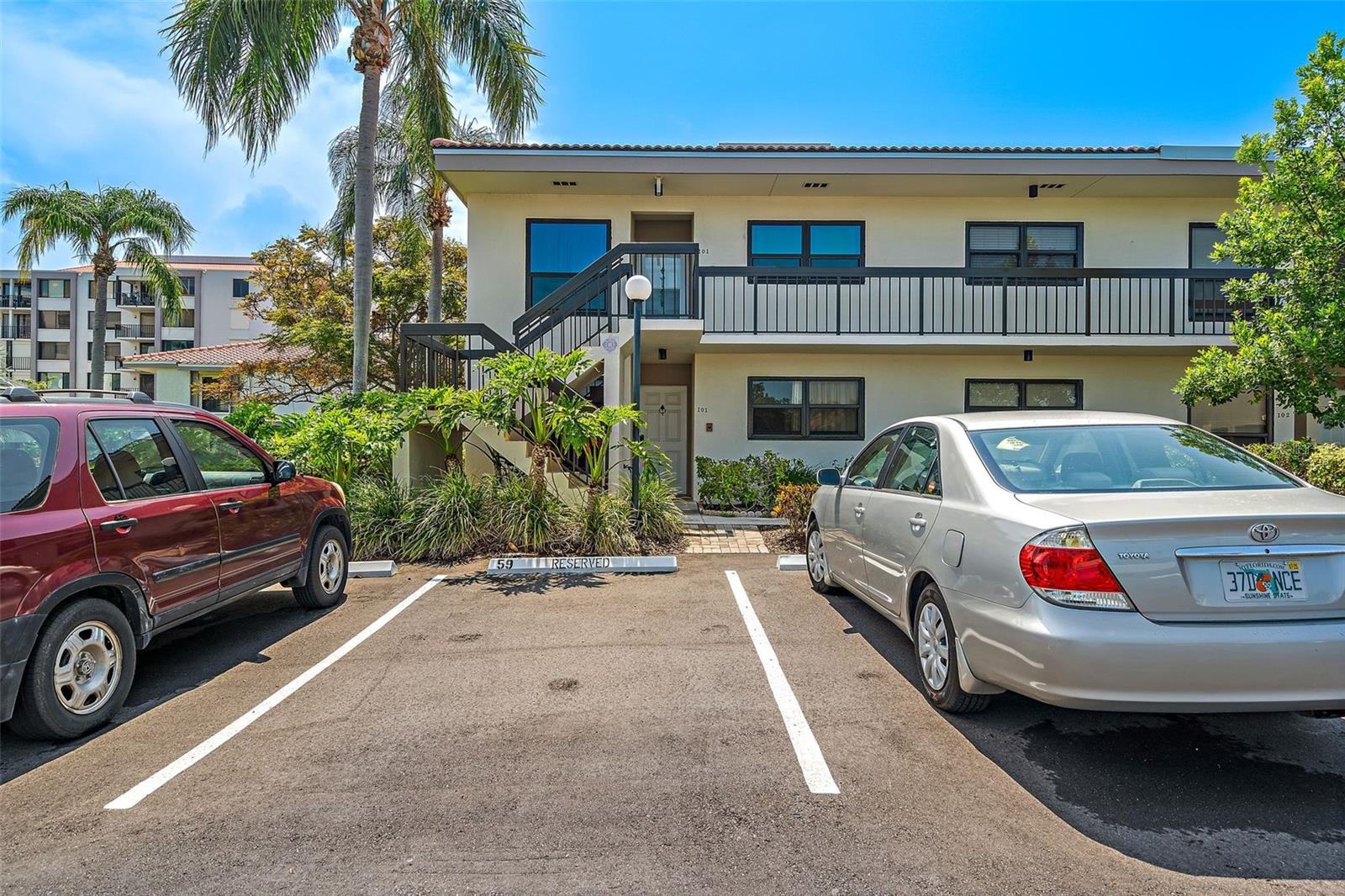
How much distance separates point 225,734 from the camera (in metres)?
3.76

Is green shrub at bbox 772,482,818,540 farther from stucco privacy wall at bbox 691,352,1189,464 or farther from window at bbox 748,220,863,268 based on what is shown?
window at bbox 748,220,863,268

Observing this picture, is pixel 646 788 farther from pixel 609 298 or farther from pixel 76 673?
pixel 609 298

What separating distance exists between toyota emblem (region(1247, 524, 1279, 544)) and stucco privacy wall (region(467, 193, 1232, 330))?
35.0 ft

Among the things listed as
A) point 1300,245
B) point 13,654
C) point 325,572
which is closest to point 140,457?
point 13,654

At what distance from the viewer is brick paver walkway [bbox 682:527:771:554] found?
8773mm

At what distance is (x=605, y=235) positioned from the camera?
12922 mm

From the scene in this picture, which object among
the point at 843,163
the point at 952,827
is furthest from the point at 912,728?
the point at 843,163

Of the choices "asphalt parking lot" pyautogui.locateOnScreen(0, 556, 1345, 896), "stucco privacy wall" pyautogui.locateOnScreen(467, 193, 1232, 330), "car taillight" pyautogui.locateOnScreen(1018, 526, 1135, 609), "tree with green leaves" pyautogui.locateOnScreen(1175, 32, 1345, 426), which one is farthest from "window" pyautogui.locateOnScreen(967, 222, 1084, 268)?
"car taillight" pyautogui.locateOnScreen(1018, 526, 1135, 609)

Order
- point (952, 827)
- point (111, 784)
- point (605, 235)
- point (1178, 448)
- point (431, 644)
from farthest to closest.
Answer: point (605, 235)
point (431, 644)
point (1178, 448)
point (111, 784)
point (952, 827)

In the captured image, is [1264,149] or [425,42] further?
[425,42]

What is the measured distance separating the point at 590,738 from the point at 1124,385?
43.4ft

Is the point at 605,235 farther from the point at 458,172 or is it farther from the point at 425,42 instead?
the point at 425,42

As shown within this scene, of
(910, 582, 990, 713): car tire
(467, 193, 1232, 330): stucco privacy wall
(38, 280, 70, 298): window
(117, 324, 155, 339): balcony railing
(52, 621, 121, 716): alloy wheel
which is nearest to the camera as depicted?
(52, 621, 121, 716): alloy wheel

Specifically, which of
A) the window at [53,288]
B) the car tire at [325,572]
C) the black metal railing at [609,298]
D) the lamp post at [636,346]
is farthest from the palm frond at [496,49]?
the window at [53,288]
